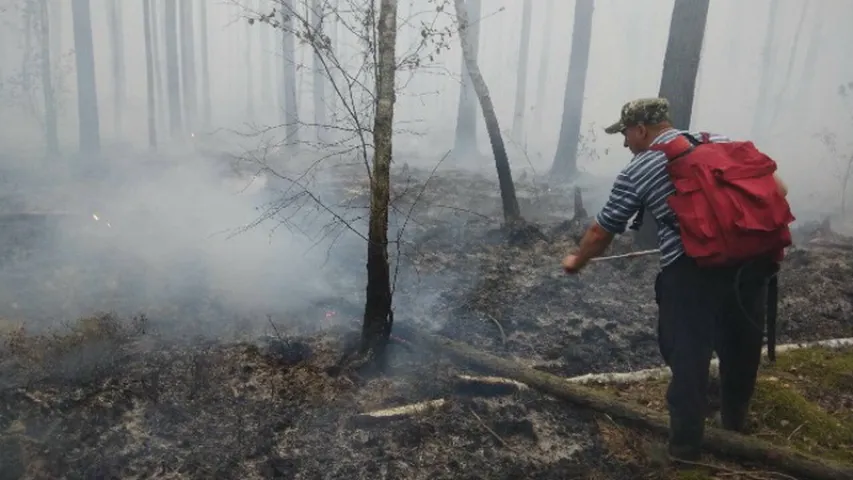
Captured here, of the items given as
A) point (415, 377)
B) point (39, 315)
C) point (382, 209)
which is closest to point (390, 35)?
point (382, 209)

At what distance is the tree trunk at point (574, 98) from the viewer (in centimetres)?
1678

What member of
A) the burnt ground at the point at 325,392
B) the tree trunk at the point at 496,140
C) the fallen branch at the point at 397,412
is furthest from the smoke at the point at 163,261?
the tree trunk at the point at 496,140

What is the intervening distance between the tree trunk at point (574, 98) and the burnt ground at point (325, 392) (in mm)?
10191

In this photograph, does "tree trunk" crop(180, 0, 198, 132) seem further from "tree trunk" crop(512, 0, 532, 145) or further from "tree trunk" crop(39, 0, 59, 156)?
"tree trunk" crop(512, 0, 532, 145)

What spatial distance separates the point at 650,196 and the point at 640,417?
66.4 inches

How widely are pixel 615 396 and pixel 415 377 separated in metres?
1.66

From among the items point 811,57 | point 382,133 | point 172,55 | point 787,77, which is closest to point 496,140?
point 382,133

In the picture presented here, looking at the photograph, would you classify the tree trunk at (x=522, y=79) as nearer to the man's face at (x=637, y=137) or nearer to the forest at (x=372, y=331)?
the forest at (x=372, y=331)

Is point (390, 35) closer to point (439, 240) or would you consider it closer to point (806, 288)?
point (439, 240)

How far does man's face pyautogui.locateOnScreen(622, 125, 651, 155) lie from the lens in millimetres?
3572

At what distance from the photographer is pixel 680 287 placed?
343 cm

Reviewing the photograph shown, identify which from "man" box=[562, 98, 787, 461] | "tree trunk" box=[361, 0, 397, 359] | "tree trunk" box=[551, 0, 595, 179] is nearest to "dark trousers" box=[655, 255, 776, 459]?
"man" box=[562, 98, 787, 461]

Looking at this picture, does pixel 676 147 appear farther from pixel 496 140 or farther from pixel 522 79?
pixel 522 79

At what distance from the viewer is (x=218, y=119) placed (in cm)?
4572
